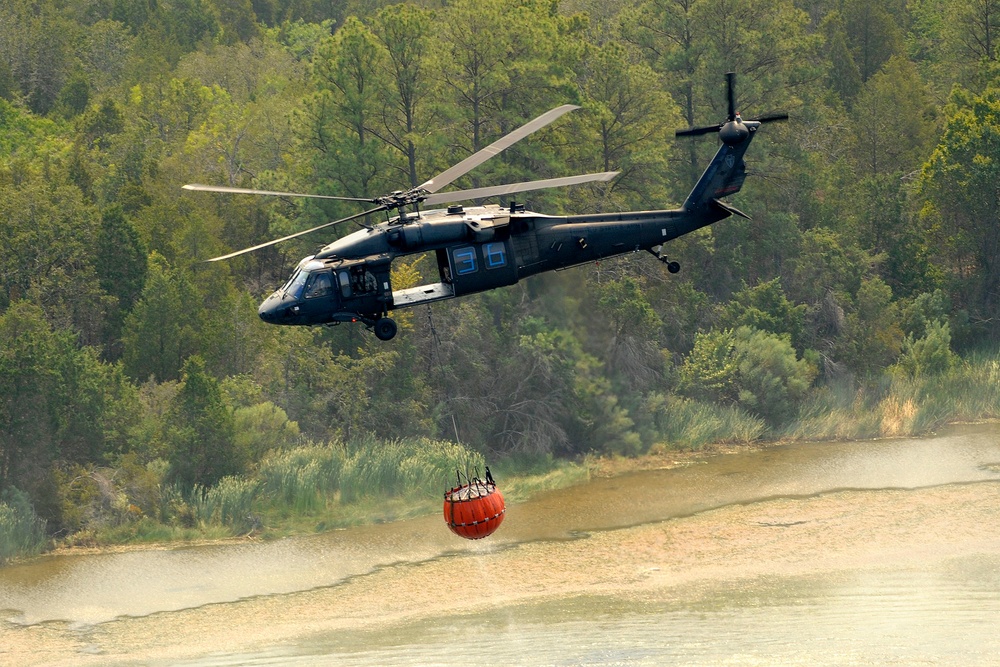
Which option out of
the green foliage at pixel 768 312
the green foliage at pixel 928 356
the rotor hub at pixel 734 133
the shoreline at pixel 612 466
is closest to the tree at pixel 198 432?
the shoreline at pixel 612 466

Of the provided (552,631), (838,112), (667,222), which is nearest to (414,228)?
(667,222)

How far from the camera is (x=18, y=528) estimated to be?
149 ft

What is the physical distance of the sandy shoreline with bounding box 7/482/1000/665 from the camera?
40.7m

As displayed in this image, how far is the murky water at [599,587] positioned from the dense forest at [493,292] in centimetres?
319

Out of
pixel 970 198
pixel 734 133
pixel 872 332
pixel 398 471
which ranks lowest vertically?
pixel 398 471

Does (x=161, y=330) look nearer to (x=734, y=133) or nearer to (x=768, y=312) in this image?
(x=734, y=133)

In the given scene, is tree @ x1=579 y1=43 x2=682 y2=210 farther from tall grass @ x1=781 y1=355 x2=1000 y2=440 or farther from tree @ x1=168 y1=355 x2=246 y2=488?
tree @ x1=168 y1=355 x2=246 y2=488

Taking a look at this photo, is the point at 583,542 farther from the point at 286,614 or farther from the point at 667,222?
the point at 667,222

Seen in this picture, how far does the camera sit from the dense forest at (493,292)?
1890 inches

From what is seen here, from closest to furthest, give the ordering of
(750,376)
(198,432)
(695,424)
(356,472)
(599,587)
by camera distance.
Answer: (599,587) → (198,432) → (356,472) → (695,424) → (750,376)

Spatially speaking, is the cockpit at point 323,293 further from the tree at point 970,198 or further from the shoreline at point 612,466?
the tree at point 970,198

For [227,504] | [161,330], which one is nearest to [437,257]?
[227,504]

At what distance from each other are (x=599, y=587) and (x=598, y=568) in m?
1.29

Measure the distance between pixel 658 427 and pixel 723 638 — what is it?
48.4 feet
